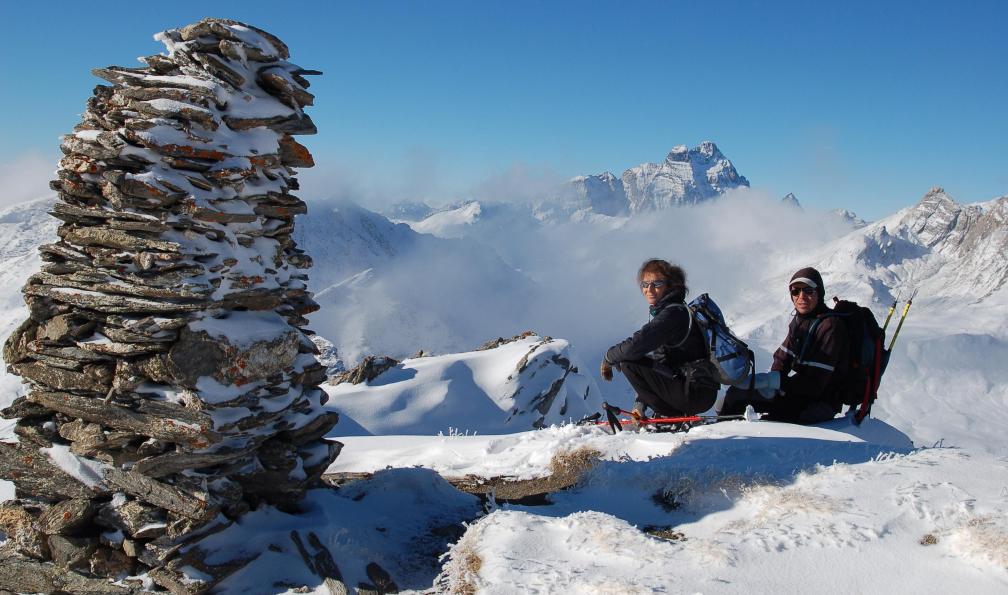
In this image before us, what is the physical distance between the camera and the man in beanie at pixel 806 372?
946cm

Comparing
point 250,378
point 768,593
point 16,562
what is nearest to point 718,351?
point 768,593

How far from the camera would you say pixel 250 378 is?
718 centimetres

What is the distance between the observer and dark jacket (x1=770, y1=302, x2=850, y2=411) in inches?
371

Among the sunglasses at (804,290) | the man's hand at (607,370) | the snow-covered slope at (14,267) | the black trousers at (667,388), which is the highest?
the snow-covered slope at (14,267)

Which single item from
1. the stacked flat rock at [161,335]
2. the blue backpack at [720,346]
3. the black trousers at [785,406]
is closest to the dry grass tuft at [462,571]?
the stacked flat rock at [161,335]

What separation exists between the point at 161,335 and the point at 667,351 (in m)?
6.61

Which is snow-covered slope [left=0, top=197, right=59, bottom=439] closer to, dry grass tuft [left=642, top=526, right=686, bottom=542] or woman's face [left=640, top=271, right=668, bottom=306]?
woman's face [left=640, top=271, right=668, bottom=306]

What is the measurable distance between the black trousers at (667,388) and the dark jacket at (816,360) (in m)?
1.33

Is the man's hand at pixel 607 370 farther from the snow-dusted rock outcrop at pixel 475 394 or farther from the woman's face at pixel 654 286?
the snow-dusted rock outcrop at pixel 475 394

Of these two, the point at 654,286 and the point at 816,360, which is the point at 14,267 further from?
the point at 816,360

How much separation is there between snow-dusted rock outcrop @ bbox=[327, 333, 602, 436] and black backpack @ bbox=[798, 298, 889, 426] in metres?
23.7

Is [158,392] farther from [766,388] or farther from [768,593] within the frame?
[766,388]

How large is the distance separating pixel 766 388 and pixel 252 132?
8.25m

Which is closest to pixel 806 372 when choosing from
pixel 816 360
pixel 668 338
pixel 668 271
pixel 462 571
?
pixel 816 360
